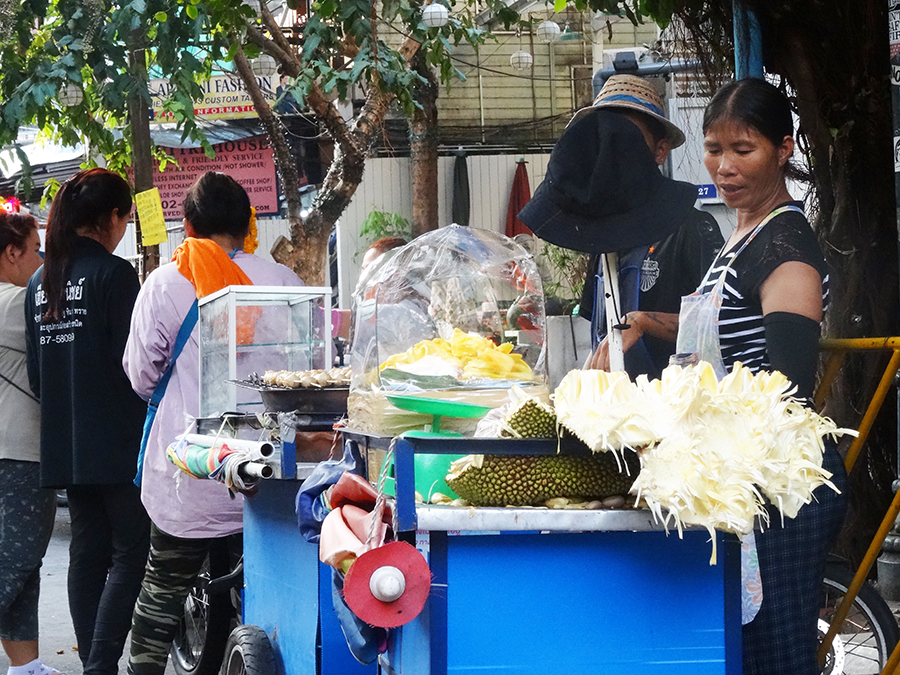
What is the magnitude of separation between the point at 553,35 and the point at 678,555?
39.8ft

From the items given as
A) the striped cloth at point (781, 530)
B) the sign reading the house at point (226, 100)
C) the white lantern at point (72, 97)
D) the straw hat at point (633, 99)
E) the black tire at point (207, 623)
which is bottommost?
the black tire at point (207, 623)

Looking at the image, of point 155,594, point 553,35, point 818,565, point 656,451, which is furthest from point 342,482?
point 553,35

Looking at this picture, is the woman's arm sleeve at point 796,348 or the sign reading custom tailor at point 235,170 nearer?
the woman's arm sleeve at point 796,348

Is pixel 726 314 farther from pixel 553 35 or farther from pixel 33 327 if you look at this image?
pixel 553 35

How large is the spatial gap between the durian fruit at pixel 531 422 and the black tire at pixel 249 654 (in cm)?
133

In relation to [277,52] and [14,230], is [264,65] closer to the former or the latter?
[277,52]

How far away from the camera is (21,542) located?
4250mm

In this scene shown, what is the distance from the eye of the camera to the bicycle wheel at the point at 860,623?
341 centimetres

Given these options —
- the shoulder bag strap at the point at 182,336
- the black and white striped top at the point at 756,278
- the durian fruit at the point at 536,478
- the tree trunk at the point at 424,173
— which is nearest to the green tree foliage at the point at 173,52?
the shoulder bag strap at the point at 182,336

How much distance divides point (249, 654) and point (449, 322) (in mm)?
1145

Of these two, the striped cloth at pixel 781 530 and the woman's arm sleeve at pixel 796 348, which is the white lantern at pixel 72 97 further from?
the woman's arm sleeve at pixel 796 348

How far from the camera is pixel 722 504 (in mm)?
1628

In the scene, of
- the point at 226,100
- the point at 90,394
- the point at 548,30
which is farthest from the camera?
the point at 548,30

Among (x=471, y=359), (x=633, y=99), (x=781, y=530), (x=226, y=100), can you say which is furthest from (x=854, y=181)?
(x=226, y=100)
